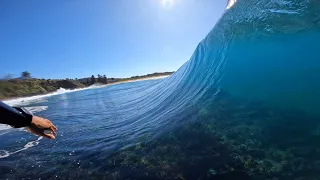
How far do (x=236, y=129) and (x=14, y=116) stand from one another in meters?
3.84

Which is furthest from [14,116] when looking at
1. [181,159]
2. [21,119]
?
[181,159]

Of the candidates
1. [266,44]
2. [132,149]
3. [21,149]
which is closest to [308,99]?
[266,44]

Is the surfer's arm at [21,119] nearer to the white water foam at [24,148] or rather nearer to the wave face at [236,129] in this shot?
the wave face at [236,129]

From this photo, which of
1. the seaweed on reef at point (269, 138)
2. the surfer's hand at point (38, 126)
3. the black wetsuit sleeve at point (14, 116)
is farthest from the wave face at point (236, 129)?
the black wetsuit sleeve at point (14, 116)

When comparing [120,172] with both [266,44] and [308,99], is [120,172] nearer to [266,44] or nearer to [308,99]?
[308,99]

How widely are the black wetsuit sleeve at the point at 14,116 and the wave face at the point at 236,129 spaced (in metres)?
2.16

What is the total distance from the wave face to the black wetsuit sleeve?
2164 millimetres

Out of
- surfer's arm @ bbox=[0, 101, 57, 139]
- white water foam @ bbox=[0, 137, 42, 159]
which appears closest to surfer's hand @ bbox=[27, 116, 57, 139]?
surfer's arm @ bbox=[0, 101, 57, 139]

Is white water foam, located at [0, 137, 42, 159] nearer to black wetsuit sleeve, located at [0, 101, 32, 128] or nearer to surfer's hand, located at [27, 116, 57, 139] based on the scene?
surfer's hand, located at [27, 116, 57, 139]

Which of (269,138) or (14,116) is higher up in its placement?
(14,116)

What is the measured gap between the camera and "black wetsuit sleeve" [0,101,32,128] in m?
1.99

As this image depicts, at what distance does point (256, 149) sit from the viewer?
3.96 m

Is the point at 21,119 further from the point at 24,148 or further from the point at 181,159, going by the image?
the point at 24,148

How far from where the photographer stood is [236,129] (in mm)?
4742
